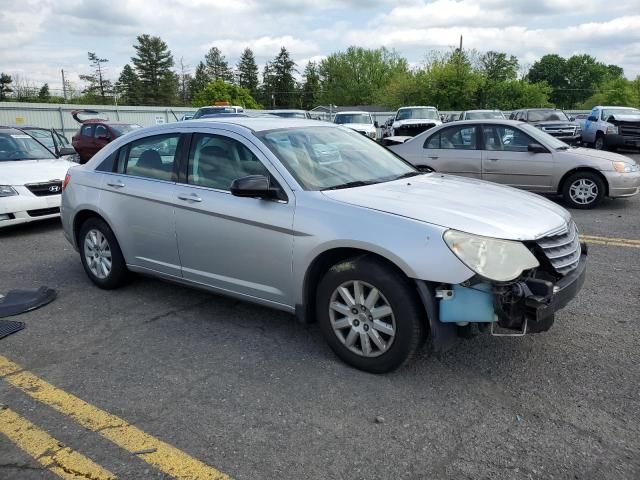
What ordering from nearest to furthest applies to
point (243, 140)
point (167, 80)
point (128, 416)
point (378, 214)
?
point (128, 416)
point (378, 214)
point (243, 140)
point (167, 80)

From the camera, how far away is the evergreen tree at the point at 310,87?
98812 millimetres

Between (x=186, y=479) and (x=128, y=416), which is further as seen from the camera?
(x=128, y=416)

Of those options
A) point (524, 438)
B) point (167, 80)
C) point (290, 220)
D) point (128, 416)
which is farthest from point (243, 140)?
point (167, 80)

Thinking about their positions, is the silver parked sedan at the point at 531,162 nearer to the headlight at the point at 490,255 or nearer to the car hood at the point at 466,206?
the car hood at the point at 466,206

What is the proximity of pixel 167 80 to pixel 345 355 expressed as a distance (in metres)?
86.9

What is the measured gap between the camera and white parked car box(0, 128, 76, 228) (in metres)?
7.46

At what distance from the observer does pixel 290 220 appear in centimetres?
355

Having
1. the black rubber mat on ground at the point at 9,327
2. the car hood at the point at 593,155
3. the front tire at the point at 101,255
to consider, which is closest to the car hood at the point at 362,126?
the car hood at the point at 593,155

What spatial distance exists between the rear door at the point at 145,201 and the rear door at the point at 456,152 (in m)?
6.08

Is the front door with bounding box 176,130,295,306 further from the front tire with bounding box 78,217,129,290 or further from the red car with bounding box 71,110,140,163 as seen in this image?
the red car with bounding box 71,110,140,163

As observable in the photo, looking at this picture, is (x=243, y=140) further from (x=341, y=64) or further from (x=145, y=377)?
(x=341, y=64)

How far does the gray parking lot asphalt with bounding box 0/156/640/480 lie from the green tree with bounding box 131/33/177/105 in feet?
274

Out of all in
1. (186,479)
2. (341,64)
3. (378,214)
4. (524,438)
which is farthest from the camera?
(341,64)

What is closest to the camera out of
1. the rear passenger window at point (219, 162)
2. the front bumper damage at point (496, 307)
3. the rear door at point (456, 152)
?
the front bumper damage at point (496, 307)
